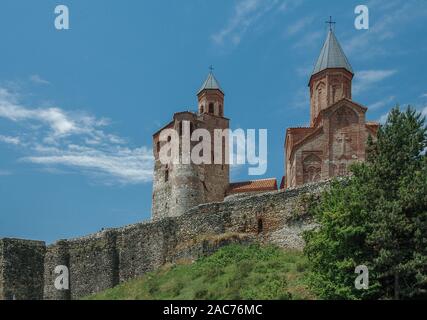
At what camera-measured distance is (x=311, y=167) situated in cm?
4991

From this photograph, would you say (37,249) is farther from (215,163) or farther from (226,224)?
(215,163)

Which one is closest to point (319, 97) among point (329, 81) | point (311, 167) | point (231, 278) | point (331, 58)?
point (329, 81)

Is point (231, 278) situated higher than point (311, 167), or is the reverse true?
point (311, 167)

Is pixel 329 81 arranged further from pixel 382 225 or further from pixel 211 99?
pixel 382 225

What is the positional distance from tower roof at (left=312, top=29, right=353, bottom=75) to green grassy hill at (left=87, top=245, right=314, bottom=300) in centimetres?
2574

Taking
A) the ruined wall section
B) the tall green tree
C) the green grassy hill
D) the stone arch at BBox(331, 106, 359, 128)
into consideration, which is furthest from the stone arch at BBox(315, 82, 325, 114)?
the tall green tree

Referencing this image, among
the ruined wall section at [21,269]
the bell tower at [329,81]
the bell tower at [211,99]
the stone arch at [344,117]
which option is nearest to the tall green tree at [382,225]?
the ruined wall section at [21,269]

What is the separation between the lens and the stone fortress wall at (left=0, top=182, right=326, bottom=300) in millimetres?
31312

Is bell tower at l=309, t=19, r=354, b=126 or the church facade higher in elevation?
bell tower at l=309, t=19, r=354, b=126

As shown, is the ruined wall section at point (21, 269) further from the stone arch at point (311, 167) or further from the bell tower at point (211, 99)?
the bell tower at point (211, 99)

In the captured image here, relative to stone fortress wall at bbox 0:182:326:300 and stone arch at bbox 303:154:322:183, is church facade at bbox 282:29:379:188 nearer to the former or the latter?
stone arch at bbox 303:154:322:183

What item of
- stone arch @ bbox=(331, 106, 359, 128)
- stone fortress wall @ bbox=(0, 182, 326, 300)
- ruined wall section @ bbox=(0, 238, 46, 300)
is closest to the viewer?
stone fortress wall @ bbox=(0, 182, 326, 300)

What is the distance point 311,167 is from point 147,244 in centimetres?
1792

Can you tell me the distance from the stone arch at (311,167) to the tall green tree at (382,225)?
960 inches
